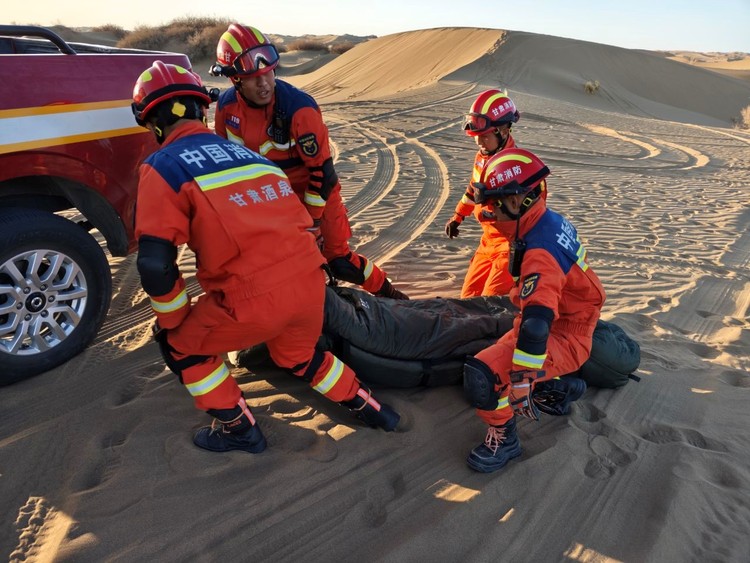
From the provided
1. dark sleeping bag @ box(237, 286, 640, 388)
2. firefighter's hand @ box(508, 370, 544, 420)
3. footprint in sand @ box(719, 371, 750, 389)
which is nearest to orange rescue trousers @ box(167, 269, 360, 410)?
dark sleeping bag @ box(237, 286, 640, 388)

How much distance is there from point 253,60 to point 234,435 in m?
2.49

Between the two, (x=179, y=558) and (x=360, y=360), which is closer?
(x=179, y=558)

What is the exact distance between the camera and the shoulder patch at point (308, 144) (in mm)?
4059

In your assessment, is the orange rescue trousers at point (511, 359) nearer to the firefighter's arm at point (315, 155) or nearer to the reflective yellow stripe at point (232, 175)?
the reflective yellow stripe at point (232, 175)

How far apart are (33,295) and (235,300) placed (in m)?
1.61

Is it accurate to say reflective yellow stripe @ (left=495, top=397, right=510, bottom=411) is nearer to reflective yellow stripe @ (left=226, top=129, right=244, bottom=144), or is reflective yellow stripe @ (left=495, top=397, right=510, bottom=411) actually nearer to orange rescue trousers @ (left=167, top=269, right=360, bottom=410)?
orange rescue trousers @ (left=167, top=269, right=360, bottom=410)

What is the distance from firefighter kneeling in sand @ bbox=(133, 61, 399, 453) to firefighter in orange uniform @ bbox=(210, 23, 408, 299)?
102 centimetres

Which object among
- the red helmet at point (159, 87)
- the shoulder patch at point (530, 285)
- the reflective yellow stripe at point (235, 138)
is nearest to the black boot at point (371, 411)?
the shoulder patch at point (530, 285)

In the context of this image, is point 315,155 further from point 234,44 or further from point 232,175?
point 232,175

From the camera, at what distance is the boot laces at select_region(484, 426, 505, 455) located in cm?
303

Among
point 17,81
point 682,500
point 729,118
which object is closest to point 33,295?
point 17,81

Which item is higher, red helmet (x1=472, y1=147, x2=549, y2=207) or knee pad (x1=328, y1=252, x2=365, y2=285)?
red helmet (x1=472, y1=147, x2=549, y2=207)

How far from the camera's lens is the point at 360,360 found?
139 inches

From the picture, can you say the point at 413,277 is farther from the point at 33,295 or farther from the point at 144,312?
the point at 33,295
